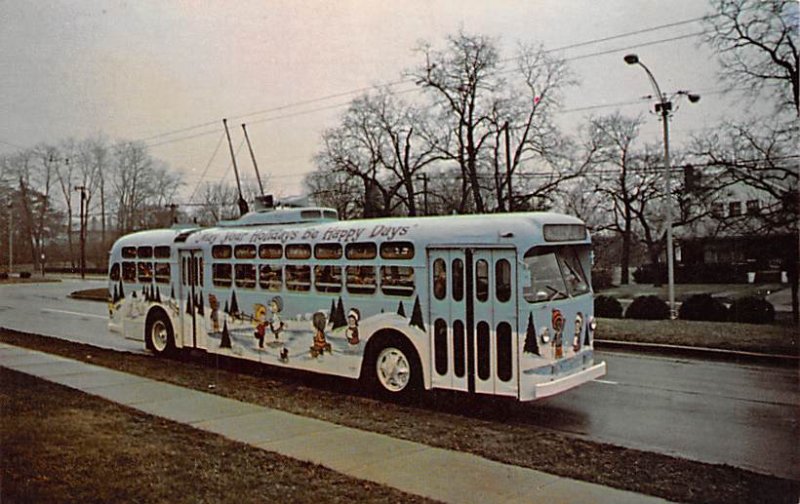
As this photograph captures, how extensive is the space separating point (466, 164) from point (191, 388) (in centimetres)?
534

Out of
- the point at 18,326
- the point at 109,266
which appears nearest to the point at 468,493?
the point at 109,266

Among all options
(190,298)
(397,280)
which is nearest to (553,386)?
(397,280)

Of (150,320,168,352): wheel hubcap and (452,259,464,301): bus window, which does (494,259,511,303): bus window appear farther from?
(150,320,168,352): wheel hubcap

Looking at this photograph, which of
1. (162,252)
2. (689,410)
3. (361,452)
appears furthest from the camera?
(162,252)

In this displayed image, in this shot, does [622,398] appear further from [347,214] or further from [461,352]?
[347,214]

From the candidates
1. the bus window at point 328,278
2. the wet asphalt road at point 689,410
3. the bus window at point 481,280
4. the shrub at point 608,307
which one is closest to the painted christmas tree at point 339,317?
the bus window at point 328,278

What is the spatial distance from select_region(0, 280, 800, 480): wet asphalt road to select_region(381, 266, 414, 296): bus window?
2018mm

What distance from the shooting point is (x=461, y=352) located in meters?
8.31

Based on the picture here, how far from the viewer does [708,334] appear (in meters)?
13.6

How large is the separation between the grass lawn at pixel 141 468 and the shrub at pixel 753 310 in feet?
32.0

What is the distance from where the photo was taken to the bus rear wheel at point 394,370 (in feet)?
29.1

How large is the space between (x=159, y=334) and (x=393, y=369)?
5.91 m

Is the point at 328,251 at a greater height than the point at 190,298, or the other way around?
the point at 328,251

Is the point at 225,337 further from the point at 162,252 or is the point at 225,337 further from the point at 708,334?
the point at 708,334
